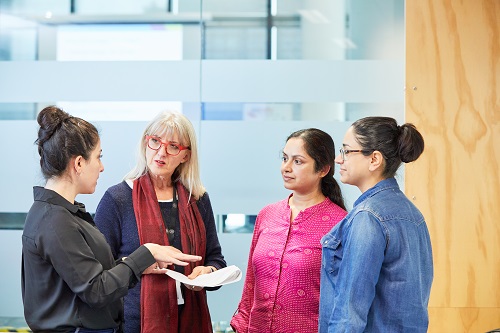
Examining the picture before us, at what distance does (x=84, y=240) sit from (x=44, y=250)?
0.44ft

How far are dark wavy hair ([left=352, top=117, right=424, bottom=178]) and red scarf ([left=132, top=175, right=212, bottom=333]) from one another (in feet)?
3.32

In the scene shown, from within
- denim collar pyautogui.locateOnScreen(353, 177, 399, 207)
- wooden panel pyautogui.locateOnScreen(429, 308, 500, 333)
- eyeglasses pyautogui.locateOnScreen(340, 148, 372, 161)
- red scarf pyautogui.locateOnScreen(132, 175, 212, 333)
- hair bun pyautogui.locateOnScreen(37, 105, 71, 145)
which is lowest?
wooden panel pyautogui.locateOnScreen(429, 308, 500, 333)

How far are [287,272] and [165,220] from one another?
613 mm

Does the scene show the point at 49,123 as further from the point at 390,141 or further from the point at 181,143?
A: the point at 390,141

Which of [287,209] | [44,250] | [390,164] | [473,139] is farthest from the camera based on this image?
[473,139]

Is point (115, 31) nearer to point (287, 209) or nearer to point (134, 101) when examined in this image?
point (134, 101)

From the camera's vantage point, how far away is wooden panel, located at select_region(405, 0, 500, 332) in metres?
4.17

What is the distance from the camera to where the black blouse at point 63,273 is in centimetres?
234

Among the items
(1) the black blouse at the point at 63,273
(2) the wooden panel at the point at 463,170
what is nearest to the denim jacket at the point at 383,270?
(1) the black blouse at the point at 63,273

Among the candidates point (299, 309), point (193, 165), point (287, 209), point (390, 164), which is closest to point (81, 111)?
point (193, 165)

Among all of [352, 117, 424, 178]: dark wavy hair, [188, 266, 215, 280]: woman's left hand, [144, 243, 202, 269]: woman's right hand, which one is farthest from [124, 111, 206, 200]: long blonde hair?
[352, 117, 424, 178]: dark wavy hair

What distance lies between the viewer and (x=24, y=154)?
14.8 feet

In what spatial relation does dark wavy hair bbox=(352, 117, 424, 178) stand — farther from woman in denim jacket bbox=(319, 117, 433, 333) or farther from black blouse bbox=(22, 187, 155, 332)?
black blouse bbox=(22, 187, 155, 332)

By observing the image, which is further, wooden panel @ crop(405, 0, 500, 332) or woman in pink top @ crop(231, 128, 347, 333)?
wooden panel @ crop(405, 0, 500, 332)
